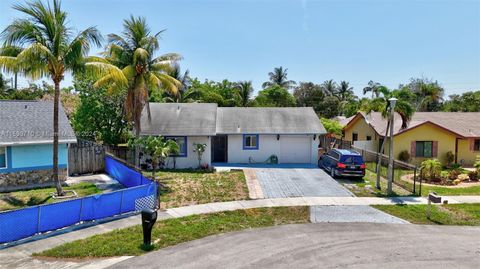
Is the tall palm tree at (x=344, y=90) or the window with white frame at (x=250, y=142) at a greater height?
the tall palm tree at (x=344, y=90)

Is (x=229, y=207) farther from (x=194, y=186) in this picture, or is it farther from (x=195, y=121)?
(x=195, y=121)

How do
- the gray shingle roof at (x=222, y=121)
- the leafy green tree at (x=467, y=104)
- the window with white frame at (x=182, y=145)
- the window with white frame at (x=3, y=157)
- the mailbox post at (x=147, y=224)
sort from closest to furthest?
the mailbox post at (x=147, y=224) → the window with white frame at (x=3, y=157) → the window with white frame at (x=182, y=145) → the gray shingle roof at (x=222, y=121) → the leafy green tree at (x=467, y=104)

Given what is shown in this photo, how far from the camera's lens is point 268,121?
26109 millimetres

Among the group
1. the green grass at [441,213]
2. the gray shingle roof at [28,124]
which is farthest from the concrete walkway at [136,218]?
the gray shingle roof at [28,124]

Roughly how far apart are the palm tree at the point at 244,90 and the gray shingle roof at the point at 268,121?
1922 cm

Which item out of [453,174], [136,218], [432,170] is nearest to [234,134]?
[136,218]

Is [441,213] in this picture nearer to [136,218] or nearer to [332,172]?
[332,172]

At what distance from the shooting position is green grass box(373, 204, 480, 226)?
1352 cm

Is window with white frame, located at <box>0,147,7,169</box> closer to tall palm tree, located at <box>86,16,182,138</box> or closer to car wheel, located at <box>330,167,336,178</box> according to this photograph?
tall palm tree, located at <box>86,16,182,138</box>

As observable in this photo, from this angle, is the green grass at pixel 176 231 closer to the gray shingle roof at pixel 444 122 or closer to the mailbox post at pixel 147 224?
the mailbox post at pixel 147 224

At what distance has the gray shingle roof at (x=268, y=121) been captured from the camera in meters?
24.8

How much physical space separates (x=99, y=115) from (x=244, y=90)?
82.6 feet

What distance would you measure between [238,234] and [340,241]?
3326 millimetres

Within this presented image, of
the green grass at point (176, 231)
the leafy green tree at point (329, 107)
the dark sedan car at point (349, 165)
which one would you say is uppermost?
the leafy green tree at point (329, 107)
